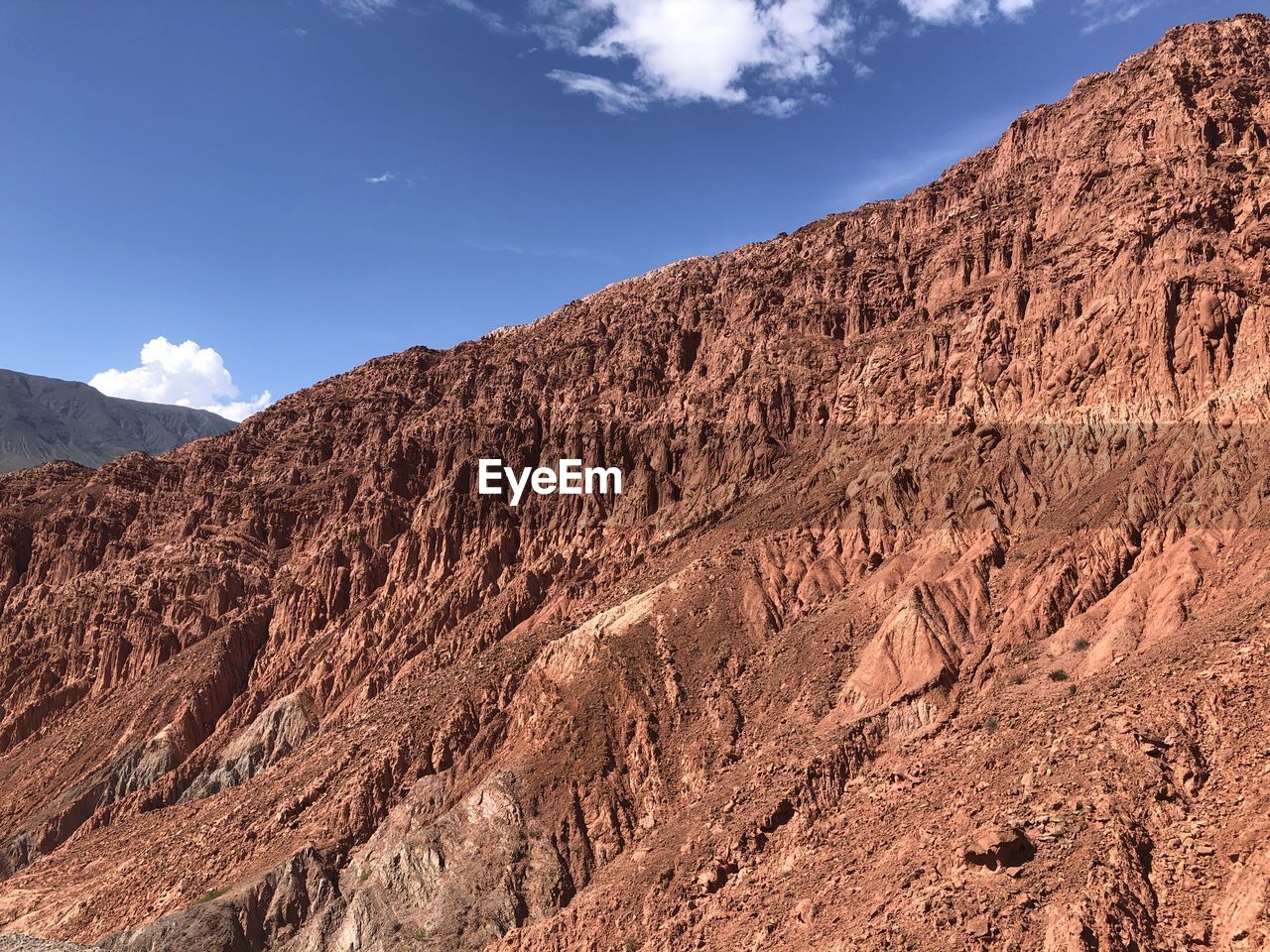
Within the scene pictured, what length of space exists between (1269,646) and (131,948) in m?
37.2

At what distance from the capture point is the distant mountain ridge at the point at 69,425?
172 metres

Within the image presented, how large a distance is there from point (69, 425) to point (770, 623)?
192213mm

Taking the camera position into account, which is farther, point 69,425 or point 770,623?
point 69,425

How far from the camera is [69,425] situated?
613ft

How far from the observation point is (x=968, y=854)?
882 inches

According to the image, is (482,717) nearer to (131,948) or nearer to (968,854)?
(131,948)

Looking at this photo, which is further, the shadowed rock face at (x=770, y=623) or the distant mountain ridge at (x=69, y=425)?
the distant mountain ridge at (x=69, y=425)

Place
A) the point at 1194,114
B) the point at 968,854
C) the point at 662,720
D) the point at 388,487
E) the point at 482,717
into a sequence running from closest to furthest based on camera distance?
the point at 968,854 < the point at 662,720 < the point at 482,717 < the point at 1194,114 < the point at 388,487

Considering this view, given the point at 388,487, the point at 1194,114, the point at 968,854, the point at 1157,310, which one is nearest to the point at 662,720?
the point at 968,854

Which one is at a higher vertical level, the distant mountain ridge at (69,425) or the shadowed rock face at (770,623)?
the distant mountain ridge at (69,425)

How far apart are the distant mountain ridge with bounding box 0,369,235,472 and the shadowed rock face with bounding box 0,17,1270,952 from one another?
125 meters

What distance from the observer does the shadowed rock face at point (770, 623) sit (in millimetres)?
24625

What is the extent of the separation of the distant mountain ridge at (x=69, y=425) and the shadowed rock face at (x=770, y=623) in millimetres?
125380

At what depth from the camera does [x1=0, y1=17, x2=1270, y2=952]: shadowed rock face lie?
969 inches
